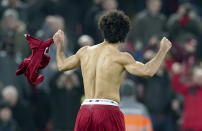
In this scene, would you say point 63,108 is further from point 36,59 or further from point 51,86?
point 36,59

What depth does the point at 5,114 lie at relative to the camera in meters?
12.8

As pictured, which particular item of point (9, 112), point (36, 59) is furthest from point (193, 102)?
point (36, 59)

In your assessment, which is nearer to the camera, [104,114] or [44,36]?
[104,114]

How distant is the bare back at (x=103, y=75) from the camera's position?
842 centimetres

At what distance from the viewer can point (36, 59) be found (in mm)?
8922

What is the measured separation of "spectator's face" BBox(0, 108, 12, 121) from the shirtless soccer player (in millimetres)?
4416

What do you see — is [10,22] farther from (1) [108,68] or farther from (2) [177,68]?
(1) [108,68]

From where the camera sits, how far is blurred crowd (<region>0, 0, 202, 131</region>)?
1309 cm

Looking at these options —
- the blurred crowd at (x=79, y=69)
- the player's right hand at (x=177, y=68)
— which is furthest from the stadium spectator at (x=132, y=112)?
the player's right hand at (x=177, y=68)

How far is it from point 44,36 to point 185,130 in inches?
120

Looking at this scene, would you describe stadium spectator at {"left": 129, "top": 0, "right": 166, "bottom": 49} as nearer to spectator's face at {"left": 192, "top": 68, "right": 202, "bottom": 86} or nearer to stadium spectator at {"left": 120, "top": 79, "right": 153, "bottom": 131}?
spectator's face at {"left": 192, "top": 68, "right": 202, "bottom": 86}

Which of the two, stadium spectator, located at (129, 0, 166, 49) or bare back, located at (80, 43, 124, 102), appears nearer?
bare back, located at (80, 43, 124, 102)

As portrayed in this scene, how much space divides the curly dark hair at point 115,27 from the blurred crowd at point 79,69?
3370 mm

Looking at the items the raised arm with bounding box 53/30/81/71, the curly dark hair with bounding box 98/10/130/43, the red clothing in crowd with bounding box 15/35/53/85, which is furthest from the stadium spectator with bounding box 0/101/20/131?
the curly dark hair with bounding box 98/10/130/43
